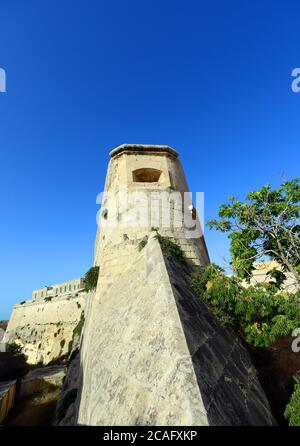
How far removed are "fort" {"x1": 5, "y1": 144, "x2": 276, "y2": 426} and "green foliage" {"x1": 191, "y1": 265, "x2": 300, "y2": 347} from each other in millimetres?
451

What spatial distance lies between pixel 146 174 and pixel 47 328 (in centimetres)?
2369

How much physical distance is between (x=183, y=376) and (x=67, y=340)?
2433cm

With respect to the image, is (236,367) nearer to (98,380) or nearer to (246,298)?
(246,298)

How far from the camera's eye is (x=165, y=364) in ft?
11.7

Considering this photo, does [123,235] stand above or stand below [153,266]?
above

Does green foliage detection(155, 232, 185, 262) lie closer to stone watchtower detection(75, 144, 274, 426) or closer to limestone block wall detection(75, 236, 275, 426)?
stone watchtower detection(75, 144, 274, 426)

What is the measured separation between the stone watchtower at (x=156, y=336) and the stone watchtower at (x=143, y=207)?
4 cm

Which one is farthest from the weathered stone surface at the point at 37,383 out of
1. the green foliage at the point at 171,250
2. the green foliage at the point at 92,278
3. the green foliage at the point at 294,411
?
the green foliage at the point at 294,411

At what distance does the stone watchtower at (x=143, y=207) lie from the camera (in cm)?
831

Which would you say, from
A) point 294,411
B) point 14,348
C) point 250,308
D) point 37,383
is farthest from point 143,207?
point 14,348

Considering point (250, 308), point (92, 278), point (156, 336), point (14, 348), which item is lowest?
point (14, 348)

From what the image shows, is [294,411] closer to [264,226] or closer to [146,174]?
[264,226]

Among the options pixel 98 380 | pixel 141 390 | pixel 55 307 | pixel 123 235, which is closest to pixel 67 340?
pixel 55 307

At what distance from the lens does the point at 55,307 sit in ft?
89.5
